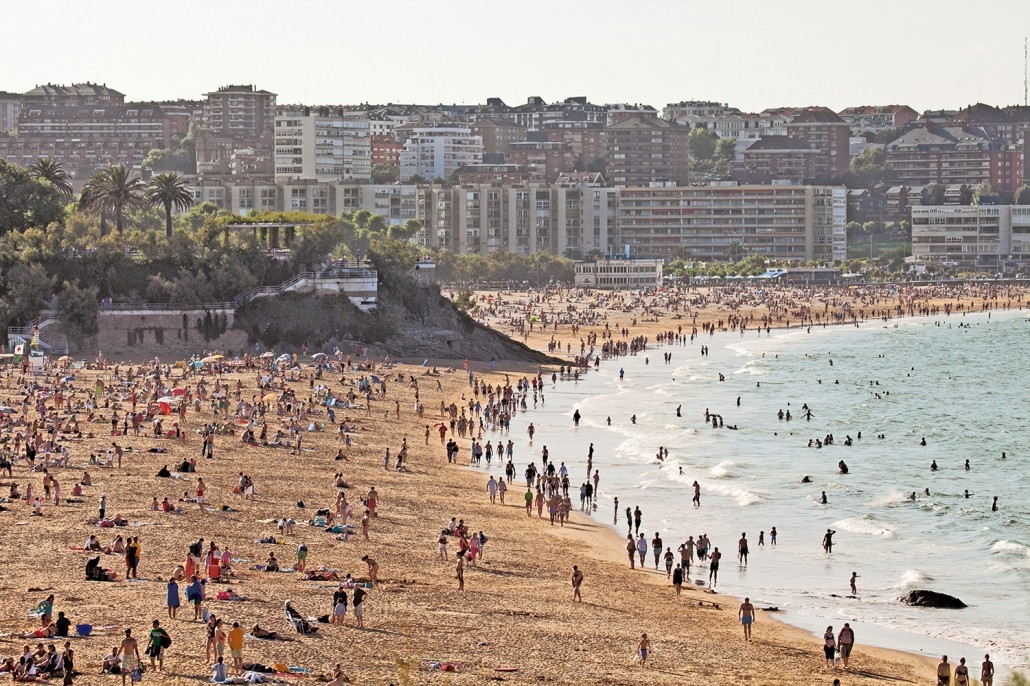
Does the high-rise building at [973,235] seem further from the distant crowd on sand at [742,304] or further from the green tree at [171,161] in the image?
the green tree at [171,161]

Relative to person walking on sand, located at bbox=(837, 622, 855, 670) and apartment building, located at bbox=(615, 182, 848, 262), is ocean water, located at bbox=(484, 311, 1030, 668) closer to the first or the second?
person walking on sand, located at bbox=(837, 622, 855, 670)

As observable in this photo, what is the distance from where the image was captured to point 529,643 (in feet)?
74.5

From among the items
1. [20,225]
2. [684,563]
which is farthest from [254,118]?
[684,563]

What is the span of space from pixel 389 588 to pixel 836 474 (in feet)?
67.5

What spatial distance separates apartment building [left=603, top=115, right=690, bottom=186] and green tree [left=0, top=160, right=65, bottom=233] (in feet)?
430

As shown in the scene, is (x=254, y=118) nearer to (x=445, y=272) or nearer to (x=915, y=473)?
(x=445, y=272)

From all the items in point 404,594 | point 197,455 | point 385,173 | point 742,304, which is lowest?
point 404,594

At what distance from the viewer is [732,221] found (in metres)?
167

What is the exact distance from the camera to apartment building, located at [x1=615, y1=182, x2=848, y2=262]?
166 metres

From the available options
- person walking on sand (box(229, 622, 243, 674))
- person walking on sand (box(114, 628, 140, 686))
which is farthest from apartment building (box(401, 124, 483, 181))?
person walking on sand (box(114, 628, 140, 686))

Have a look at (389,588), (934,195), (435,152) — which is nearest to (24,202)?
(389,588)

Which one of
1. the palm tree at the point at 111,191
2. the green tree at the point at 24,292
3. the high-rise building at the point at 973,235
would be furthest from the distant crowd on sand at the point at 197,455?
the high-rise building at the point at 973,235

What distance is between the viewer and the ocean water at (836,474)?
28078 mm

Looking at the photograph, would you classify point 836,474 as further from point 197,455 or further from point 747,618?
point 747,618
